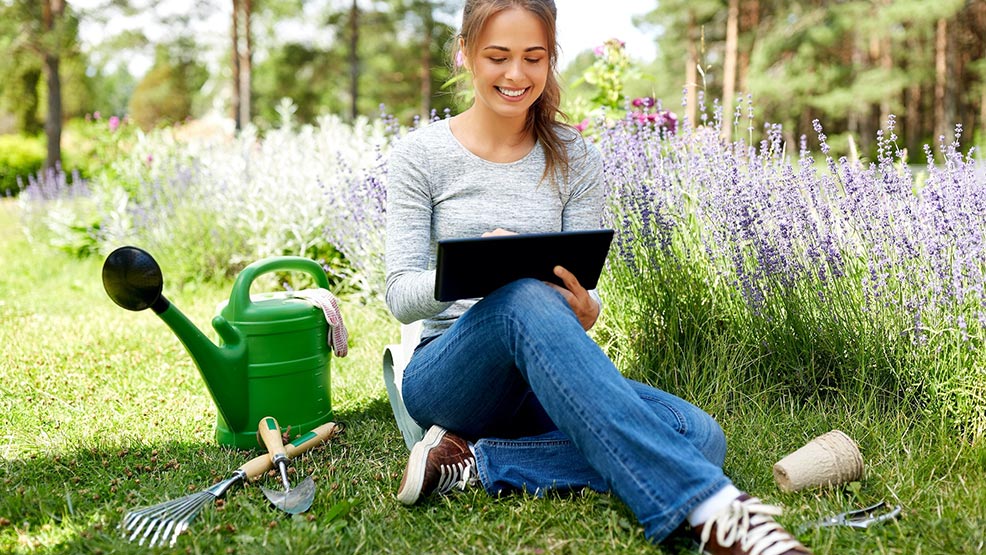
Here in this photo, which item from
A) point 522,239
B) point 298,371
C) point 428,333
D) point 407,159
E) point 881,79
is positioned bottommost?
point 298,371

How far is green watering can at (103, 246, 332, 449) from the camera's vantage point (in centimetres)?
219

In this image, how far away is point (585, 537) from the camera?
1.74 metres

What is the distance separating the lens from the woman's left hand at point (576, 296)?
1.85 meters

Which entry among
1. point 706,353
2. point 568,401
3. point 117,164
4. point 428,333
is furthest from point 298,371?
point 117,164

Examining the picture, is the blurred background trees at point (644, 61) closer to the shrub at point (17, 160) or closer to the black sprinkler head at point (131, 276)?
the shrub at point (17, 160)

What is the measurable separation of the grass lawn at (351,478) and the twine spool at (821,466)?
0.03m

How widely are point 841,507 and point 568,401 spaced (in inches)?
28.9

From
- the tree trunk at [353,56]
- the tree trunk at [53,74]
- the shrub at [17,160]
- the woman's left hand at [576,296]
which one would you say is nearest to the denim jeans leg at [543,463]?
the woman's left hand at [576,296]

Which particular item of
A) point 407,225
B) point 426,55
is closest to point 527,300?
point 407,225

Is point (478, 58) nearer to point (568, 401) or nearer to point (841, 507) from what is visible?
point (568, 401)

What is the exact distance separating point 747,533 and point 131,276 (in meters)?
1.53

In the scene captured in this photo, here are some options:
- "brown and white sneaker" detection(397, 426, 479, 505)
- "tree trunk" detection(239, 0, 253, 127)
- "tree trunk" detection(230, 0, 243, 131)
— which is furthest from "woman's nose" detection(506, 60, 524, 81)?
"tree trunk" detection(230, 0, 243, 131)

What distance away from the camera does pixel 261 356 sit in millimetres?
2275

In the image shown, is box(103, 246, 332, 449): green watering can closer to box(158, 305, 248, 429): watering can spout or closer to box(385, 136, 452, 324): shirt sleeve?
box(158, 305, 248, 429): watering can spout
